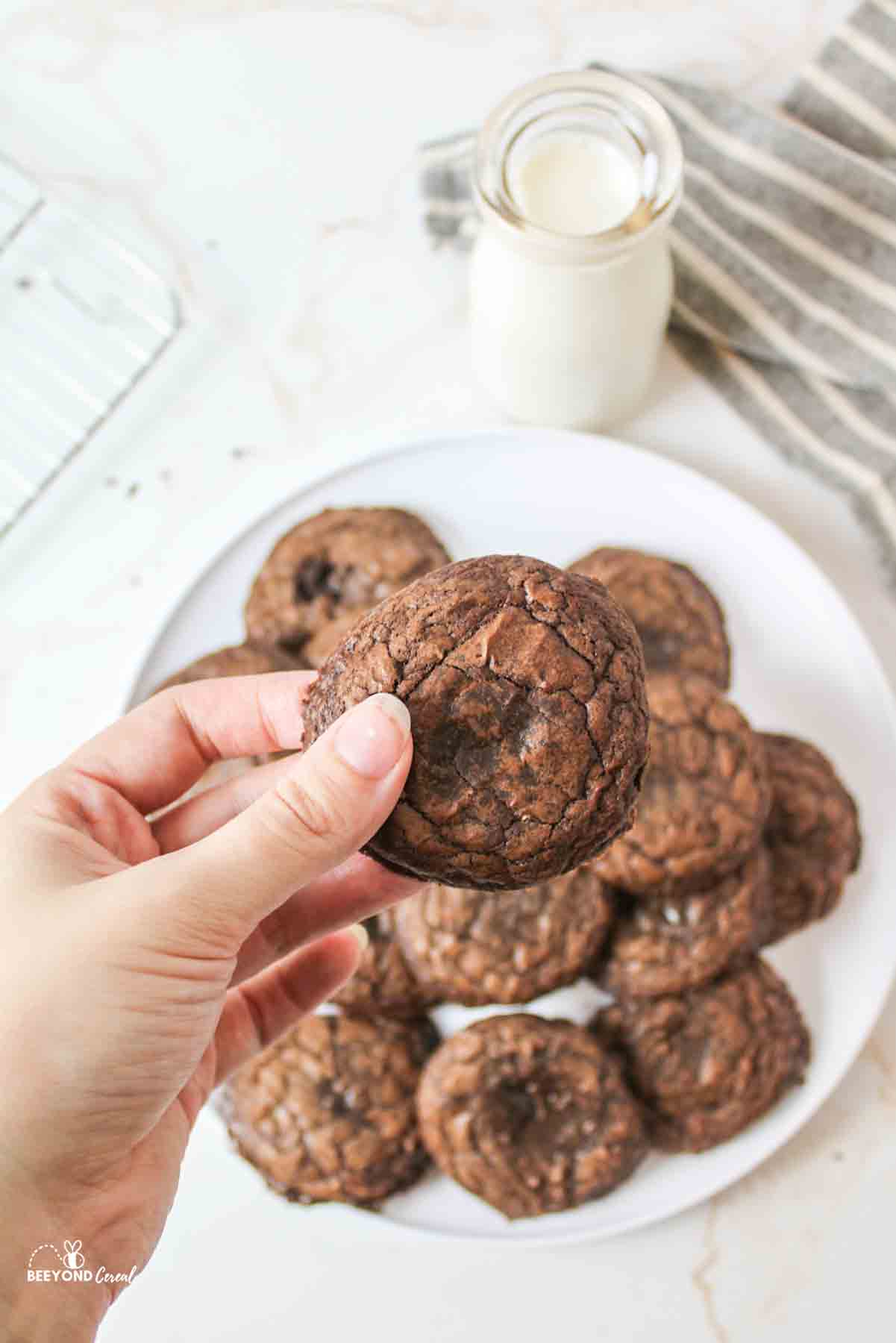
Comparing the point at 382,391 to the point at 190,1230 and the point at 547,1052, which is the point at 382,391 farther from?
the point at 190,1230

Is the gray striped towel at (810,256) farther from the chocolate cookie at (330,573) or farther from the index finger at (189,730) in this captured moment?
the index finger at (189,730)

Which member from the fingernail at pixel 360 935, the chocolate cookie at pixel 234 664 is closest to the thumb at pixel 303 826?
the fingernail at pixel 360 935

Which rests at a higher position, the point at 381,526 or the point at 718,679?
the point at 718,679

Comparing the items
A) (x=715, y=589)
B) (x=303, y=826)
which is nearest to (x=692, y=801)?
(x=715, y=589)

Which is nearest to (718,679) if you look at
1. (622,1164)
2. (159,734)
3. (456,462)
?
(456,462)

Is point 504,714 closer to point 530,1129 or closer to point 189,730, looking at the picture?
point 189,730
